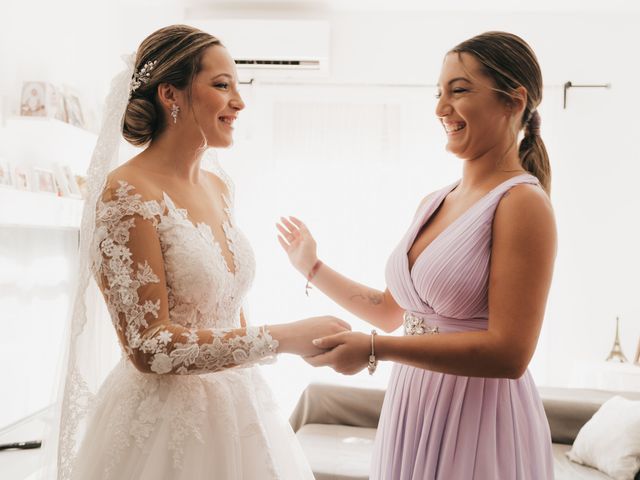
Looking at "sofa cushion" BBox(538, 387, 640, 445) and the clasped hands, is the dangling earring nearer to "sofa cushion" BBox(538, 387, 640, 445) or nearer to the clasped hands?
the clasped hands

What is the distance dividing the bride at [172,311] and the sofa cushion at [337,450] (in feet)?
3.93

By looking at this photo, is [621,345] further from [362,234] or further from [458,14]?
[458,14]

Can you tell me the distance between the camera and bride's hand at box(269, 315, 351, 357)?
1329 millimetres

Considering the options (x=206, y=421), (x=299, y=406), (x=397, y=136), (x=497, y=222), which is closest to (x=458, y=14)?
(x=397, y=136)

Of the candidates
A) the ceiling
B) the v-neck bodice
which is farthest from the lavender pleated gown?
the ceiling

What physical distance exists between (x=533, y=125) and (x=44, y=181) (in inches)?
111

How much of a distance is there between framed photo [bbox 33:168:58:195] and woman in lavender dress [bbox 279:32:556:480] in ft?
8.14

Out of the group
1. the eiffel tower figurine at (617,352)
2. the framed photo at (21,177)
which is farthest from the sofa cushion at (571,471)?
the framed photo at (21,177)

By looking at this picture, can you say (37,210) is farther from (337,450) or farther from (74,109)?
(337,450)

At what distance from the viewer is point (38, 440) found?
118 inches

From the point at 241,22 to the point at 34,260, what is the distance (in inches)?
97.8

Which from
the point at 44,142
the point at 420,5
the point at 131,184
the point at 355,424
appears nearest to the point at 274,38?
the point at 420,5

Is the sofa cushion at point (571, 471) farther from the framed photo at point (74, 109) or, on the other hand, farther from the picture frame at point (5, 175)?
the framed photo at point (74, 109)

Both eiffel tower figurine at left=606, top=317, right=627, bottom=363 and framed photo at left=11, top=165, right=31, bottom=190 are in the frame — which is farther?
eiffel tower figurine at left=606, top=317, right=627, bottom=363
